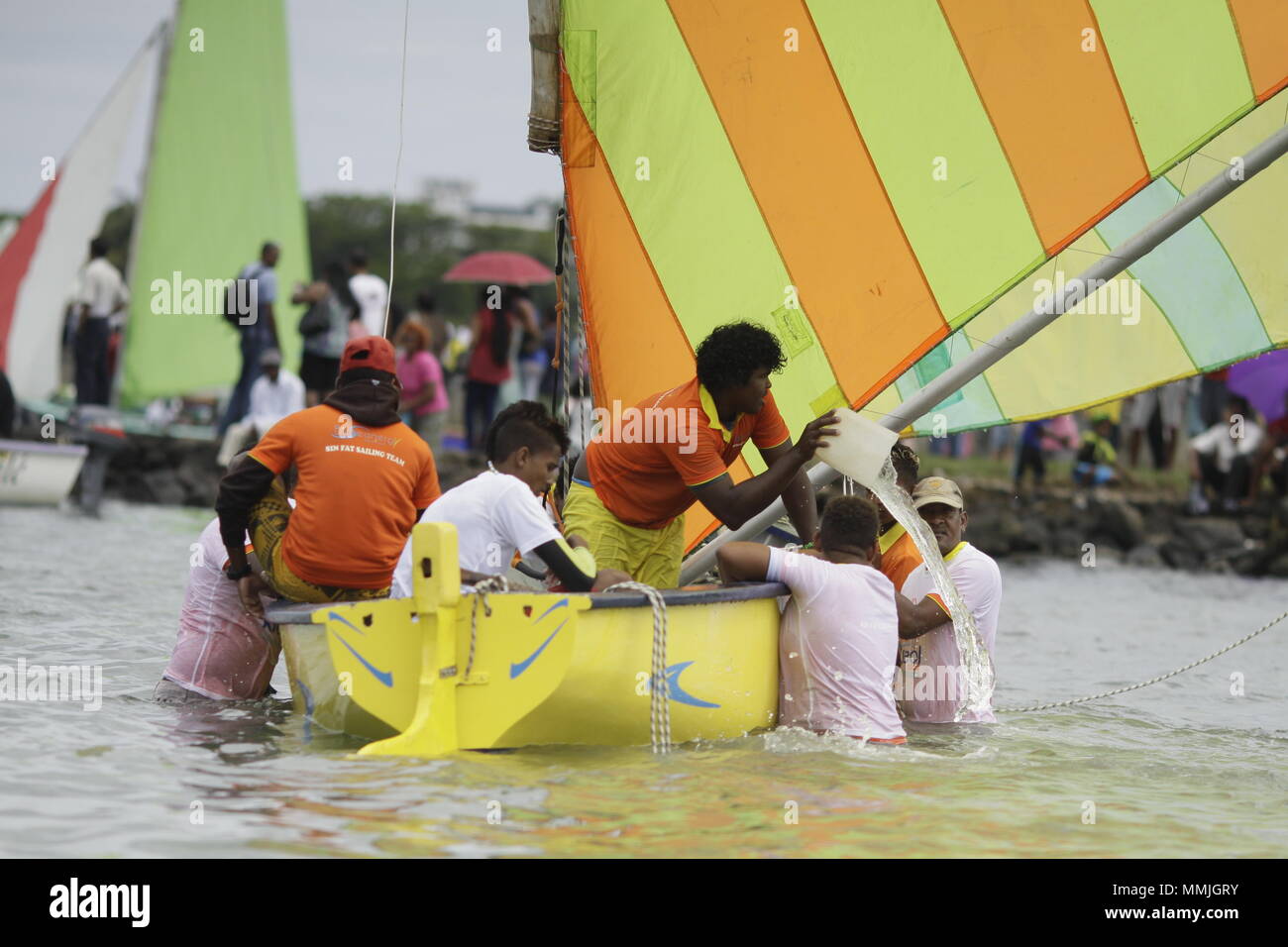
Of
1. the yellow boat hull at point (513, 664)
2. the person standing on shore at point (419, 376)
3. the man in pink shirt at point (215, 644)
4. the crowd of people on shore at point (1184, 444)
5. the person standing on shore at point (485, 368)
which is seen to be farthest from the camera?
the crowd of people on shore at point (1184, 444)

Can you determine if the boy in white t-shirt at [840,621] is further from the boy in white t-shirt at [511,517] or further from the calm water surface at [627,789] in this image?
the boy in white t-shirt at [511,517]

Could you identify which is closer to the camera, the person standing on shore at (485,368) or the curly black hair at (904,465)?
the curly black hair at (904,465)

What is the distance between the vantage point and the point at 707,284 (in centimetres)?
727

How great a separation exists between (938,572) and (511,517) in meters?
1.70

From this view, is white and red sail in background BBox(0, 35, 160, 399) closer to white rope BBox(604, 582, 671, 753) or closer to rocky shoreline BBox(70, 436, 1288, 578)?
rocky shoreline BBox(70, 436, 1288, 578)

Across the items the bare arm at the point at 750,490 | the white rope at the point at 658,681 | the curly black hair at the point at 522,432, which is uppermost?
the curly black hair at the point at 522,432

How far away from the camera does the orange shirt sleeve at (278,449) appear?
597cm

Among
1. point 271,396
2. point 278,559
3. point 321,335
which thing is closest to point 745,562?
point 278,559

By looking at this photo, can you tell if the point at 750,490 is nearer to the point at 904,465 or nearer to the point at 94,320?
the point at 904,465

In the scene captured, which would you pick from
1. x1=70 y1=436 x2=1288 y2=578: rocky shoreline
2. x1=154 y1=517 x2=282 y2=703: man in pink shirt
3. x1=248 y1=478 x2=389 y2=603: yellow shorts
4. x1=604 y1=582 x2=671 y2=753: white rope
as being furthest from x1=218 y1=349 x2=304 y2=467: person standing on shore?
x1=604 y1=582 x2=671 y2=753: white rope

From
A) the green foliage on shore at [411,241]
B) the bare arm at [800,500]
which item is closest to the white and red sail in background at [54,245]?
the bare arm at [800,500]

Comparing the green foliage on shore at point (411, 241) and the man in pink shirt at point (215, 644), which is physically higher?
the green foliage on shore at point (411, 241)

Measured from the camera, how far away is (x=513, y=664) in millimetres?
5289
